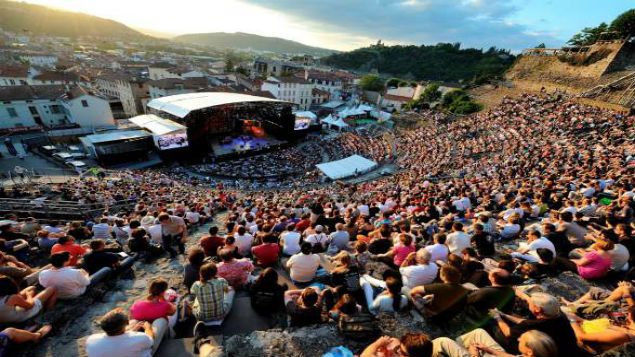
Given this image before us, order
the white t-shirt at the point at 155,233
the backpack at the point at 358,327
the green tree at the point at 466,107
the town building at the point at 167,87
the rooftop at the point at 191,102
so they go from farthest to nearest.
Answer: the town building at the point at 167,87 < the green tree at the point at 466,107 < the rooftop at the point at 191,102 < the white t-shirt at the point at 155,233 < the backpack at the point at 358,327

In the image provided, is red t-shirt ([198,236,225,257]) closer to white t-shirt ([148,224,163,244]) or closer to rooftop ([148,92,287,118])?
white t-shirt ([148,224,163,244])

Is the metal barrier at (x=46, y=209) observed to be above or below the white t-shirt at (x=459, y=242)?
below

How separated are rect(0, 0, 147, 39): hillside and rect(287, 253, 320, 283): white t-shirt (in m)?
179

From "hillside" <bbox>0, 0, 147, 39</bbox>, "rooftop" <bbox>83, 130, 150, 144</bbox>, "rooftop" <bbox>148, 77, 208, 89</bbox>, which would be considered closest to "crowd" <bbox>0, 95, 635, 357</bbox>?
"rooftop" <bbox>83, 130, 150, 144</bbox>

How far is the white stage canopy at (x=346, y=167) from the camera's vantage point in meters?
22.7

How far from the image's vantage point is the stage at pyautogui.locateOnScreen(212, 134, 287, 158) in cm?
3025

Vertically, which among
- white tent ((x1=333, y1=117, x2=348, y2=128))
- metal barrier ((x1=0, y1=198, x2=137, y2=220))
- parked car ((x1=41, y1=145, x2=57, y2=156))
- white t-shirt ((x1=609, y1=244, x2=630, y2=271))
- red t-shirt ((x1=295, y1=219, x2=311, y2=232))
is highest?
white t-shirt ((x1=609, y1=244, x2=630, y2=271))

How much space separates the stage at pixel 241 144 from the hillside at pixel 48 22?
500 feet

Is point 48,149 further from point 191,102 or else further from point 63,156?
point 191,102

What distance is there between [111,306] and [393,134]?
33282mm

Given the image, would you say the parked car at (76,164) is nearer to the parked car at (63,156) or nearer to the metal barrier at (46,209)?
the parked car at (63,156)

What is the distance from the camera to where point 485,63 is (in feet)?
233

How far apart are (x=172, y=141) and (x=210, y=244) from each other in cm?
2469

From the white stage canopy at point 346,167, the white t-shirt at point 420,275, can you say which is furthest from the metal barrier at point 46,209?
the white stage canopy at point 346,167
